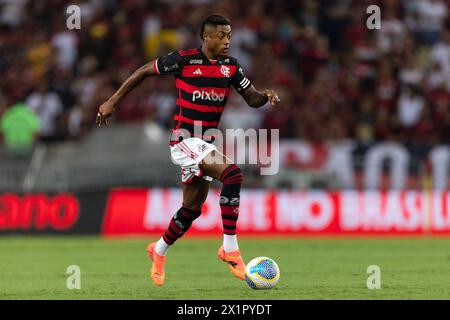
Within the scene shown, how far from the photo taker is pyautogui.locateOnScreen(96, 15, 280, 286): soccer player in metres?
10.2

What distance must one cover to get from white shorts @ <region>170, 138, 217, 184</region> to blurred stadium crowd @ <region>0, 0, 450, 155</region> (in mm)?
9932

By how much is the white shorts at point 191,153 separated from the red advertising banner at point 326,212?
8.44 metres

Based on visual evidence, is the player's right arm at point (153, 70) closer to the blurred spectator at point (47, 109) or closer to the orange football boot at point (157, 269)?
the orange football boot at point (157, 269)

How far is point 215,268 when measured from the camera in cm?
1256

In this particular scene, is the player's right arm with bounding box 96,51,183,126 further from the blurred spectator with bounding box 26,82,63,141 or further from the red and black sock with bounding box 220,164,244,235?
the blurred spectator with bounding box 26,82,63,141

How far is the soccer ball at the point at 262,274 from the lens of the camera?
986 centimetres

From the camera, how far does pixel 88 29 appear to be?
23.0 meters

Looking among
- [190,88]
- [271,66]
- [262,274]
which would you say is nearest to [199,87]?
[190,88]

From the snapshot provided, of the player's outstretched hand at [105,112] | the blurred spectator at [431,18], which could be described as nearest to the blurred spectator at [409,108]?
the blurred spectator at [431,18]

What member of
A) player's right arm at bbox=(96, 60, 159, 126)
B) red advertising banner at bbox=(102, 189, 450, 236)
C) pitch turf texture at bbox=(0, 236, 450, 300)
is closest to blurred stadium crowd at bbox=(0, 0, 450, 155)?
red advertising banner at bbox=(102, 189, 450, 236)

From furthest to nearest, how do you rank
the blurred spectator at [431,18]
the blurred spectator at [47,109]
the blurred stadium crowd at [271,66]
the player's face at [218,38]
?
the blurred spectator at [431,18] < the blurred spectator at [47,109] < the blurred stadium crowd at [271,66] < the player's face at [218,38]

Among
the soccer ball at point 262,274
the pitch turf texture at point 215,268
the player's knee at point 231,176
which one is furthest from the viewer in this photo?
the player's knee at point 231,176

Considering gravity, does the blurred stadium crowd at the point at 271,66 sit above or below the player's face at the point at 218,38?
above
